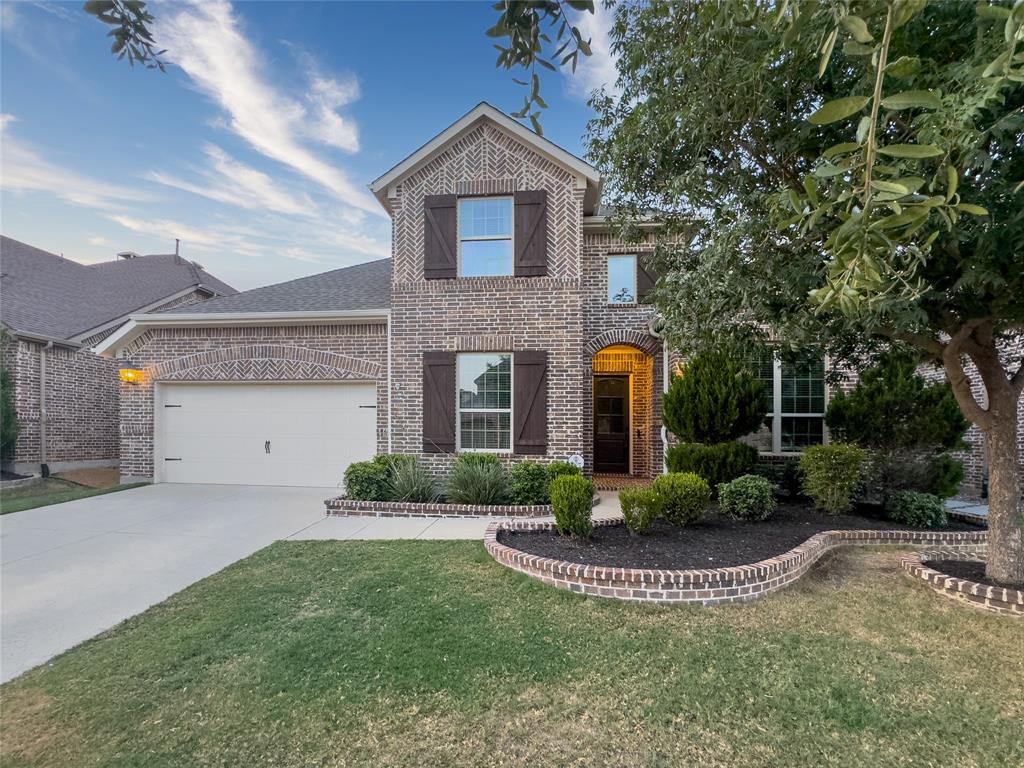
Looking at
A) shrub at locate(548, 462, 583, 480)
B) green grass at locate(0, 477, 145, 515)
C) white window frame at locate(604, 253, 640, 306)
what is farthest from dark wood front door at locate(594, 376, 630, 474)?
green grass at locate(0, 477, 145, 515)

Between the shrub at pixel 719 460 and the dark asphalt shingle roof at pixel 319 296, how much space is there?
5.69m

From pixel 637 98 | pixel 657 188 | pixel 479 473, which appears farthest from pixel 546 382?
pixel 637 98

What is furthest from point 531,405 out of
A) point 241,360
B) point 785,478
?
point 241,360

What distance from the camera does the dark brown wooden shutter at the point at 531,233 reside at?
26.4 ft

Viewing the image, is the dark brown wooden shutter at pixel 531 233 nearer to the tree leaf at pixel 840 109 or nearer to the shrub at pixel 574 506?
the shrub at pixel 574 506

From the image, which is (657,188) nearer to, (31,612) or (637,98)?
(637,98)

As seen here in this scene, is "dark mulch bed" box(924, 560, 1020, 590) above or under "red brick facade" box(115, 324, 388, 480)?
under

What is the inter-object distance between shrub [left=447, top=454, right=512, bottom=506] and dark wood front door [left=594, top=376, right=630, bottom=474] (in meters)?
4.01

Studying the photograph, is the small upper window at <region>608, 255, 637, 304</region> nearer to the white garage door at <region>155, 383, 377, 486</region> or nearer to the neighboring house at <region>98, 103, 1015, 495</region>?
the neighboring house at <region>98, 103, 1015, 495</region>

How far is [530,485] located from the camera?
23.5 ft

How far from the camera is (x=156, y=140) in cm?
312

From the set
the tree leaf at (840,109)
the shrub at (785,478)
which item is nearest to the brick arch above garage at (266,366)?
the shrub at (785,478)

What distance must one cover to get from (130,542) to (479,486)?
4.26 meters

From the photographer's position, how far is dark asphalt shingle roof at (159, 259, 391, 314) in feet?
29.4
